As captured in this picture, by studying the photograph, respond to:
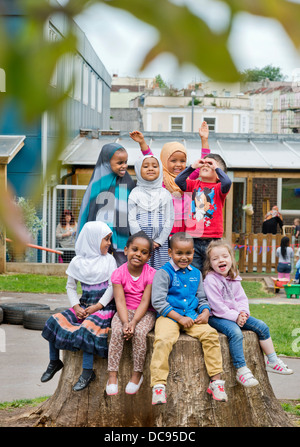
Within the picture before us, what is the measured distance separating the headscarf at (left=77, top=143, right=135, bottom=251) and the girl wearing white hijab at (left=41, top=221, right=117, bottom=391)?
0.99 ft

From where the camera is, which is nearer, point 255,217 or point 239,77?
point 239,77

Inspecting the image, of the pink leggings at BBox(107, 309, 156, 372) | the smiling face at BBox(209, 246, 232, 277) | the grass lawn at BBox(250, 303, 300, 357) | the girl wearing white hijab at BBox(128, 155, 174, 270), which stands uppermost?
the girl wearing white hijab at BBox(128, 155, 174, 270)

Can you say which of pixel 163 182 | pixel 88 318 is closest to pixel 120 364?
pixel 88 318

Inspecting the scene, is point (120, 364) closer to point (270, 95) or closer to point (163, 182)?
point (163, 182)

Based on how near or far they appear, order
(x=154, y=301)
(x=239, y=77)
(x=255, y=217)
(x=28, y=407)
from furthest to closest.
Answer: (x=255, y=217) < (x=28, y=407) < (x=154, y=301) < (x=239, y=77)

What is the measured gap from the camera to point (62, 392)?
164 inches

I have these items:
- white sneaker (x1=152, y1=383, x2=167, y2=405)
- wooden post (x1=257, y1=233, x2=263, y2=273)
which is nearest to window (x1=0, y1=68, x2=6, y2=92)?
white sneaker (x1=152, y1=383, x2=167, y2=405)

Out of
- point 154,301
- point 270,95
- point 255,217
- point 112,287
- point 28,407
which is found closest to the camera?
point 270,95

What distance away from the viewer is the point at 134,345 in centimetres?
389

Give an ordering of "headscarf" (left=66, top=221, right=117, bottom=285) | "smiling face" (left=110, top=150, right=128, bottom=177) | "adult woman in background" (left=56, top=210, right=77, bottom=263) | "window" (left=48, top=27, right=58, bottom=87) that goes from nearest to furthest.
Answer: "window" (left=48, top=27, right=58, bottom=87) < "headscarf" (left=66, top=221, right=117, bottom=285) < "smiling face" (left=110, top=150, right=128, bottom=177) < "adult woman in background" (left=56, top=210, right=77, bottom=263)

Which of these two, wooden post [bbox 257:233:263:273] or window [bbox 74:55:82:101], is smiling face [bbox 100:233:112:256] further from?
wooden post [bbox 257:233:263:273]

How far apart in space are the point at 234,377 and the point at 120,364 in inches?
26.4

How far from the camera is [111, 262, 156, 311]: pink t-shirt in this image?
4.09 metres

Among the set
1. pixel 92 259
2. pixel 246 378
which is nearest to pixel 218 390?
pixel 246 378
